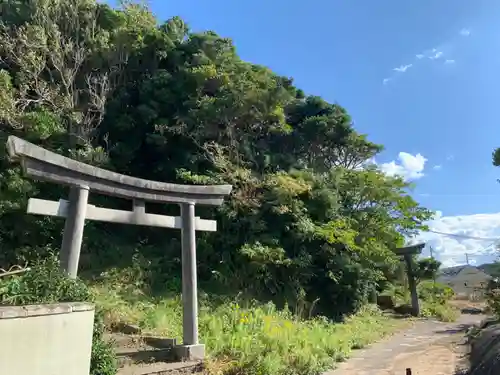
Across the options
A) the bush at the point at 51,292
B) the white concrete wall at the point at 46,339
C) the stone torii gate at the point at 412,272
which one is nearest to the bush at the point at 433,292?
the stone torii gate at the point at 412,272

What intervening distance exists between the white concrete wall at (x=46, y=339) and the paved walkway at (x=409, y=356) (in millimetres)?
4771

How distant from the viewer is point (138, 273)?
39.0 ft

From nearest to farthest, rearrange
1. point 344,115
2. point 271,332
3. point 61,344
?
point 61,344 → point 271,332 → point 344,115

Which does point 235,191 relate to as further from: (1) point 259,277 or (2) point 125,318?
(2) point 125,318

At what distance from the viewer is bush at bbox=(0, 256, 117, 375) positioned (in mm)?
4418

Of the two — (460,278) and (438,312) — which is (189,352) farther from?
(460,278)

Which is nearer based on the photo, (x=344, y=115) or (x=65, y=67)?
(x=65, y=67)

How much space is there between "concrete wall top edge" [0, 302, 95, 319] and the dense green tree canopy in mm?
7370

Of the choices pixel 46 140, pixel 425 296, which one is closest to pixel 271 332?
pixel 46 140

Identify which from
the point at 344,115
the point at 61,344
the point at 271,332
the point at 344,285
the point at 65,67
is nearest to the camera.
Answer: the point at 61,344

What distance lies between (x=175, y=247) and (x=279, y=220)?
350cm

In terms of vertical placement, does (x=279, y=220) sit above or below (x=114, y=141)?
below

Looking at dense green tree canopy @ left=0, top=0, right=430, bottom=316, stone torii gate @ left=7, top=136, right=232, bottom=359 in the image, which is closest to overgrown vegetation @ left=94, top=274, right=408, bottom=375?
stone torii gate @ left=7, top=136, right=232, bottom=359

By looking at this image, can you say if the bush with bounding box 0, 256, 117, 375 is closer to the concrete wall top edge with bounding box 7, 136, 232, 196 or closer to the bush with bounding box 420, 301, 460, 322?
the concrete wall top edge with bounding box 7, 136, 232, 196
